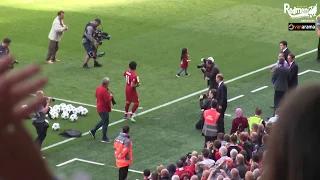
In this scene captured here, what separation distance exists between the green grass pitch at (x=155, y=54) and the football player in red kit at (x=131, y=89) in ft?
1.15

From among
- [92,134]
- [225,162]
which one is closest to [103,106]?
[92,134]

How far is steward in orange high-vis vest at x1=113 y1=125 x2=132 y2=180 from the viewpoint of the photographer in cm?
1630

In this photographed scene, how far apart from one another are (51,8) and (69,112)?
12.5 meters

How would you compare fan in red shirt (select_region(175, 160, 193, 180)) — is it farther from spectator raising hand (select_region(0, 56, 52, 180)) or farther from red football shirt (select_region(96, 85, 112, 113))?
spectator raising hand (select_region(0, 56, 52, 180))

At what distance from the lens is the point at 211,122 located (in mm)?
18156

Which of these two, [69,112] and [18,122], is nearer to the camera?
[18,122]

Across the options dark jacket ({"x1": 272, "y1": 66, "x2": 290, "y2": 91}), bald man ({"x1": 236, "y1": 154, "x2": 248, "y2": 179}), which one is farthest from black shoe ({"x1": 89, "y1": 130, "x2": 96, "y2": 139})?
bald man ({"x1": 236, "y1": 154, "x2": 248, "y2": 179})

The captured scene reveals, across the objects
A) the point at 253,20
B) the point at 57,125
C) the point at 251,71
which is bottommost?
the point at 57,125

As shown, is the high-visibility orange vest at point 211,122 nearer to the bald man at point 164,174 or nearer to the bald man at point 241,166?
the bald man at point 164,174

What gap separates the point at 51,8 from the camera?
107 feet

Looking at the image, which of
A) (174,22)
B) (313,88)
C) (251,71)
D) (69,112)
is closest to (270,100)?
(251,71)

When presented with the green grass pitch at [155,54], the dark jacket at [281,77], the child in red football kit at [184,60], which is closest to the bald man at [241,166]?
the green grass pitch at [155,54]

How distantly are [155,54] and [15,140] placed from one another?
25906mm

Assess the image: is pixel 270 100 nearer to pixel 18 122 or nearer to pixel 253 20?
pixel 253 20
